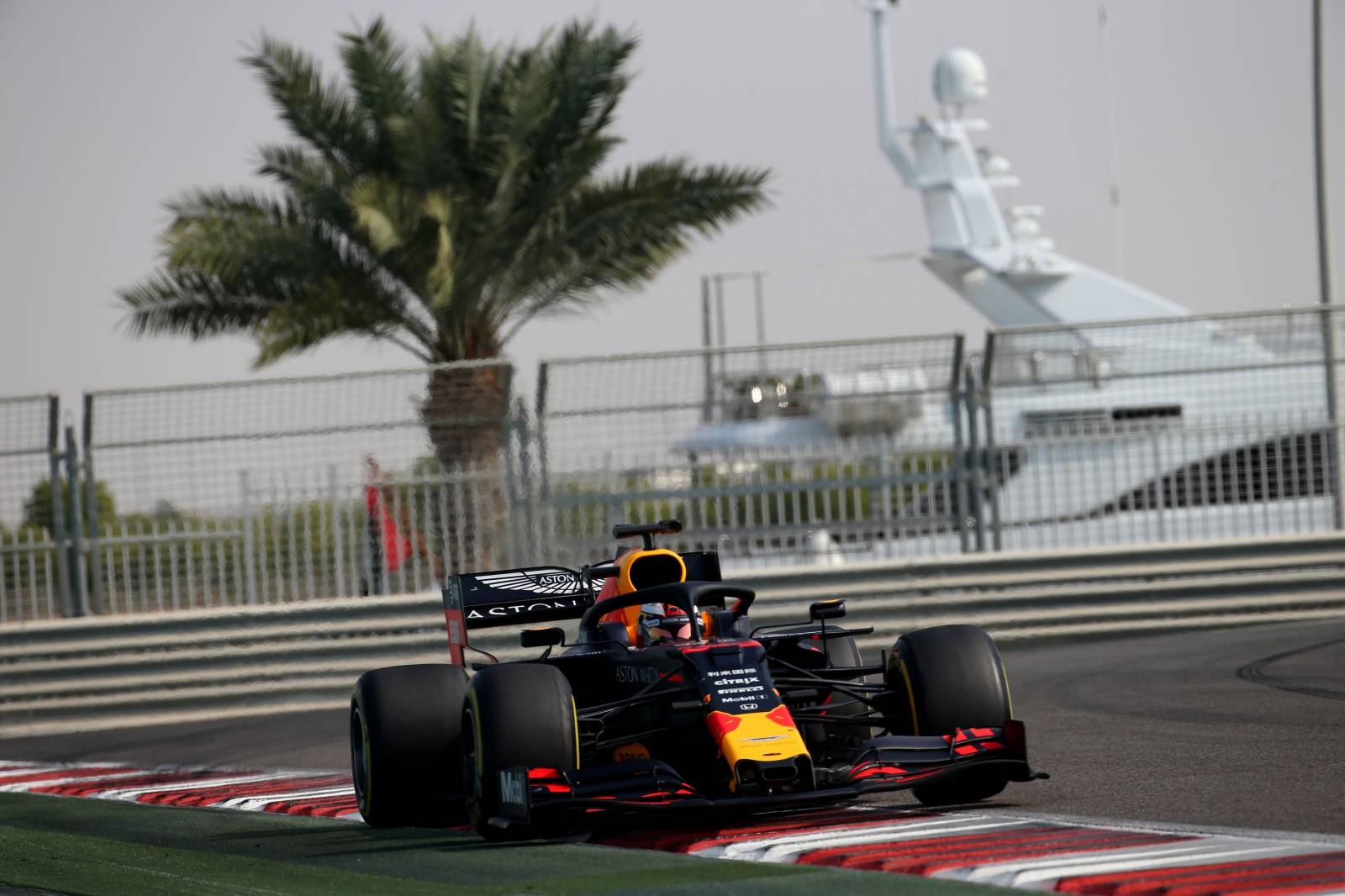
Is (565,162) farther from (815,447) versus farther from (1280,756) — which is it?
(1280,756)

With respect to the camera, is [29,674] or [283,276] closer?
[29,674]

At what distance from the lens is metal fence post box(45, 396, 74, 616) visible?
1305 centimetres

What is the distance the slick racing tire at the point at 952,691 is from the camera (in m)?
6.77

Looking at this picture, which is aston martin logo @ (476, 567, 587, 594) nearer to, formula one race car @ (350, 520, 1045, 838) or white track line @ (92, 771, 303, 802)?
formula one race car @ (350, 520, 1045, 838)

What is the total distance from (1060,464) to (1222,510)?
50.6 inches

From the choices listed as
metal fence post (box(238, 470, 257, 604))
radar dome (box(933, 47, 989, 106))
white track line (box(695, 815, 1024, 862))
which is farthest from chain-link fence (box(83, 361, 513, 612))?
radar dome (box(933, 47, 989, 106))

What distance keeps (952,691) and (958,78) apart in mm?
32691

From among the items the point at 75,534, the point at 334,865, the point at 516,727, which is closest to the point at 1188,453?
the point at 75,534

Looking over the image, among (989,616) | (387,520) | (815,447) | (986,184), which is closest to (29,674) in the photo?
(387,520)

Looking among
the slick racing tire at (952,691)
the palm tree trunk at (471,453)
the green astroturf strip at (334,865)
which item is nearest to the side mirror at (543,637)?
the green astroturf strip at (334,865)

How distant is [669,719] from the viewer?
6586 mm

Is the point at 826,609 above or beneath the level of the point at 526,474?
beneath

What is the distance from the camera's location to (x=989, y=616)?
43.7 ft

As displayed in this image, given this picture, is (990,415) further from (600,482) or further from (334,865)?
(334,865)
